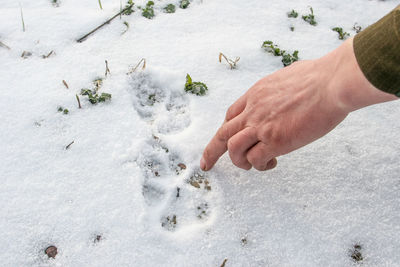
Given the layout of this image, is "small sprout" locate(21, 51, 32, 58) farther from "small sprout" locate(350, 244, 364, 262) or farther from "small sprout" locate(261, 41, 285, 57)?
"small sprout" locate(350, 244, 364, 262)

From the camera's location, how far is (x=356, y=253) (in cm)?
166

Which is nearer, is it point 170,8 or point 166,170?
point 166,170

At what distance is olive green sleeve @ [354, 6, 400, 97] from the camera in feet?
3.62

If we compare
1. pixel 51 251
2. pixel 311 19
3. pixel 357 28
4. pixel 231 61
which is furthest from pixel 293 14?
pixel 51 251

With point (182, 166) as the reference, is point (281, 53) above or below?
above

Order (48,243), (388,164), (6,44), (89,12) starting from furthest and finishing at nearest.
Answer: (89,12)
(6,44)
(388,164)
(48,243)

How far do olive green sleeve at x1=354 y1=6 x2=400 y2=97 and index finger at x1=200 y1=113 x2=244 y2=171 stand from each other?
0.62 m

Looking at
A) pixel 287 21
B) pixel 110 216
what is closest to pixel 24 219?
pixel 110 216

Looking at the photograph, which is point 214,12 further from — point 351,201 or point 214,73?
point 351,201

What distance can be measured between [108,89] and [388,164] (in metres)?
1.71

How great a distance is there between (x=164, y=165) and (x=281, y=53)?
1.17 m

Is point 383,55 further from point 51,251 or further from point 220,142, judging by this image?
point 51,251

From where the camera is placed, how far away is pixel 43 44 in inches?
96.1

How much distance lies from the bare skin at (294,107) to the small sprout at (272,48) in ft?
2.76
